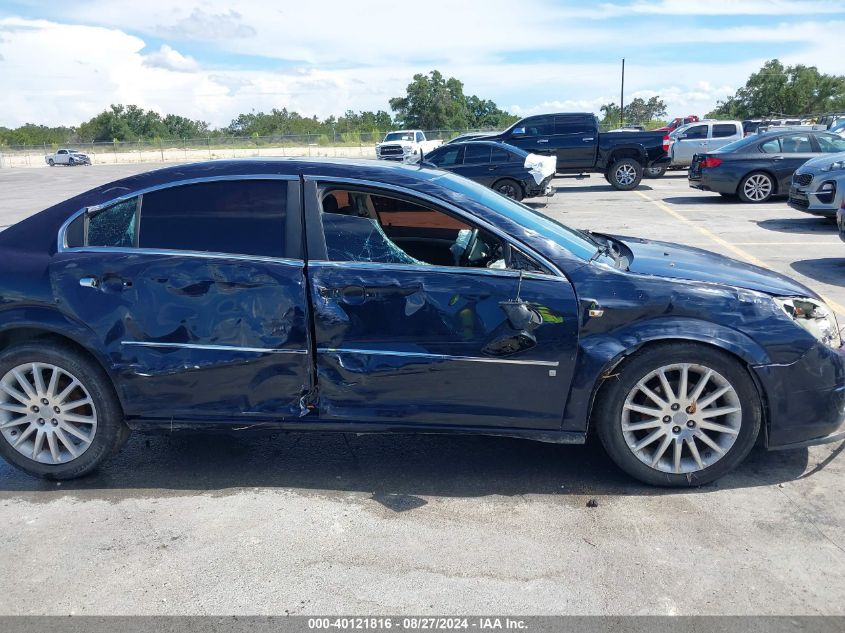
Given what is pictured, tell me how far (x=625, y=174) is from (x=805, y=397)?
58.6ft

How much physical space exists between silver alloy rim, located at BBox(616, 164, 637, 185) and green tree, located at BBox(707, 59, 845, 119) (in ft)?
185

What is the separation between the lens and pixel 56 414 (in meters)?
4.02

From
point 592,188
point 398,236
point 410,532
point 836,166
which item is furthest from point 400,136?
point 410,532

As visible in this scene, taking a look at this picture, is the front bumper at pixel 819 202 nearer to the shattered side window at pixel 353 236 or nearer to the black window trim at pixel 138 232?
the shattered side window at pixel 353 236

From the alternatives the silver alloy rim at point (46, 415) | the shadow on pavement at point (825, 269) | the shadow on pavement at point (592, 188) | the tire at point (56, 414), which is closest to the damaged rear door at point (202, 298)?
the tire at point (56, 414)

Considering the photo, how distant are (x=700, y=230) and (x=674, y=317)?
9.81 metres

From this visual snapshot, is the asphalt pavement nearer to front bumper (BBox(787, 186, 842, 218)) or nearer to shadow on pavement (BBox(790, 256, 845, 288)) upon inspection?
shadow on pavement (BBox(790, 256, 845, 288))

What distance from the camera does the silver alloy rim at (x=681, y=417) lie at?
370 cm

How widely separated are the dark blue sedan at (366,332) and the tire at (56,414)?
0.01m

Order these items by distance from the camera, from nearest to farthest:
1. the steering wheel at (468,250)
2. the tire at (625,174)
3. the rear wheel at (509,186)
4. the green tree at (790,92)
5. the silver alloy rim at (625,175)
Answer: the steering wheel at (468,250), the rear wheel at (509,186), the tire at (625,174), the silver alloy rim at (625,175), the green tree at (790,92)

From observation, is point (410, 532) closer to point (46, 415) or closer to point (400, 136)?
point (46, 415)

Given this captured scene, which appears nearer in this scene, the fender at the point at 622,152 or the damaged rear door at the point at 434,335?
the damaged rear door at the point at 434,335

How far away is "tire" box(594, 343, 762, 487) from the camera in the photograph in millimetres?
3658

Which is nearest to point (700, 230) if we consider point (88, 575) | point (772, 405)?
point (772, 405)
